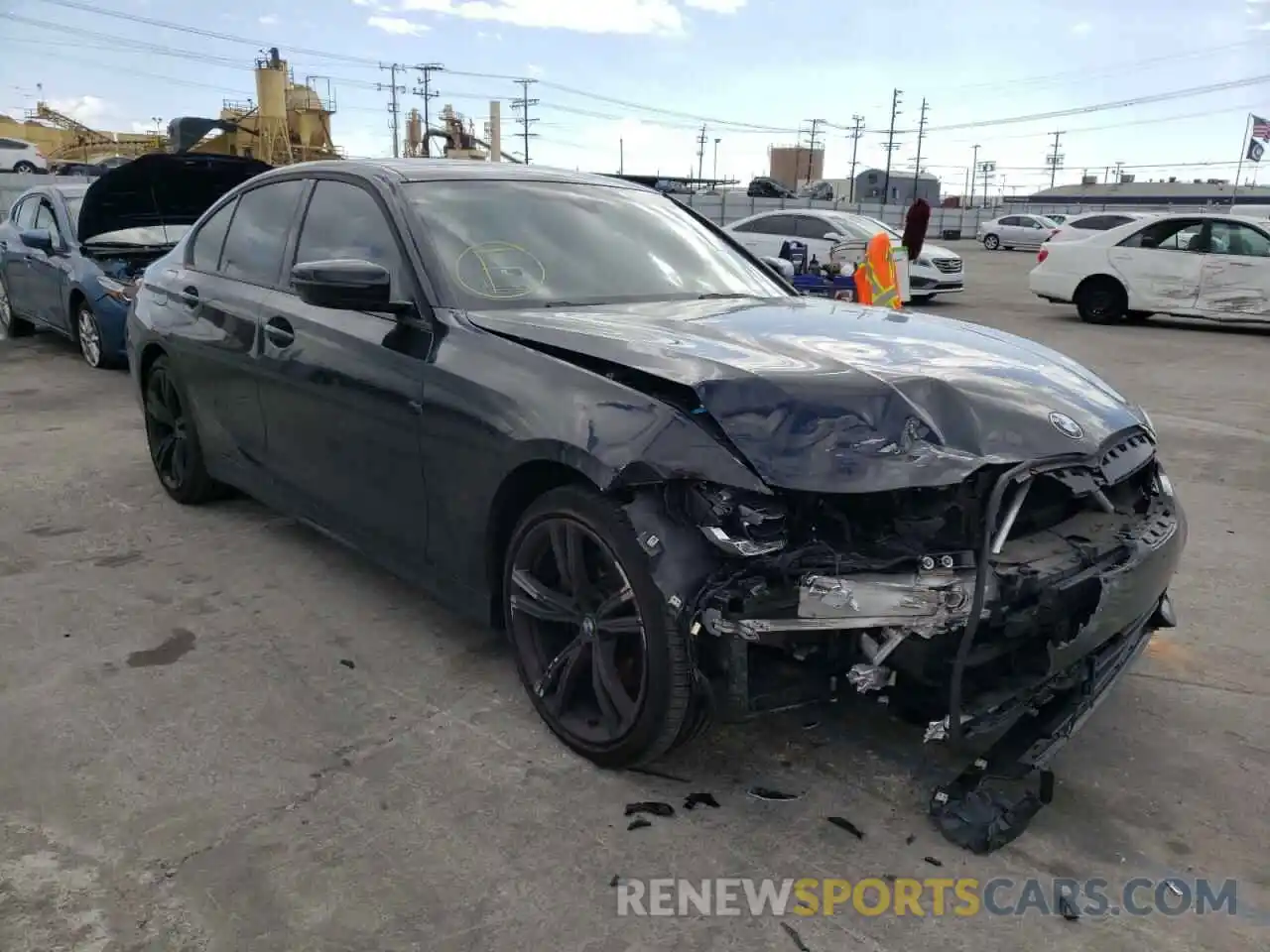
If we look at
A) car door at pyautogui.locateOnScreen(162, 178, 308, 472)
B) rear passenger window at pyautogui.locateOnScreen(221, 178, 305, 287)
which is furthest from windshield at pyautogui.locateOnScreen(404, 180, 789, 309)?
car door at pyautogui.locateOnScreen(162, 178, 308, 472)

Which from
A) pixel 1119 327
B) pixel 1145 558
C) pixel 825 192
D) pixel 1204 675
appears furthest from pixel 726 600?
pixel 825 192

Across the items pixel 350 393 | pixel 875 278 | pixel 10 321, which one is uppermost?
pixel 875 278

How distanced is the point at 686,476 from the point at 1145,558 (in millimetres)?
1245

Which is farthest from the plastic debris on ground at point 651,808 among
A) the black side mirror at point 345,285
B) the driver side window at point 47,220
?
the driver side window at point 47,220

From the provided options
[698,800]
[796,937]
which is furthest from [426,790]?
[796,937]

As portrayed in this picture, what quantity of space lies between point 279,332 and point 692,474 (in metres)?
2.22

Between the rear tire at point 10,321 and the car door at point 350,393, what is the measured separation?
8445 millimetres

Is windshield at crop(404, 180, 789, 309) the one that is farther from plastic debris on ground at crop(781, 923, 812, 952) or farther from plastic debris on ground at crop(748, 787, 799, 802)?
plastic debris on ground at crop(781, 923, 812, 952)

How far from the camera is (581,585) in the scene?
2.75 meters

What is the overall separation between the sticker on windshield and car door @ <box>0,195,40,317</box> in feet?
26.7

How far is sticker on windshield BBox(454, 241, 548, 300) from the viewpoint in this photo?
10.7 ft

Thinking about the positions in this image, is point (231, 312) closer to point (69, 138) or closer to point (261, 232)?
point (261, 232)

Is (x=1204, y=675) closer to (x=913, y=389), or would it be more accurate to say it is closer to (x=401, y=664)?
(x=913, y=389)

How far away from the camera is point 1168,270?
13336 millimetres
